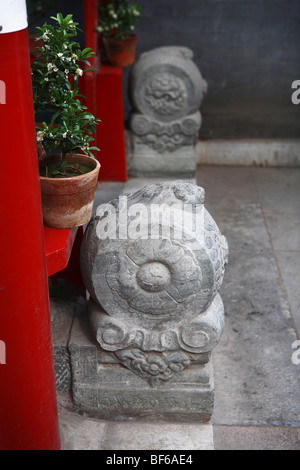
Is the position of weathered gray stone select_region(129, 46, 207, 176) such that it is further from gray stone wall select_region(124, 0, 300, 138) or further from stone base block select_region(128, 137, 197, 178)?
gray stone wall select_region(124, 0, 300, 138)

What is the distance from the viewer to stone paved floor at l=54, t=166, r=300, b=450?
3332 millimetres

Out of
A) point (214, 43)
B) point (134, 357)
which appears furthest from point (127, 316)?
point (214, 43)

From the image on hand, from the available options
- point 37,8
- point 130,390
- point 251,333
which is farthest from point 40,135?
point 37,8

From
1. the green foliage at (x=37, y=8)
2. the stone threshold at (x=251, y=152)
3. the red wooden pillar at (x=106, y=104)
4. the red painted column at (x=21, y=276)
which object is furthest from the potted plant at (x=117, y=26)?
the red painted column at (x=21, y=276)

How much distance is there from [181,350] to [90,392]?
0.58 metres

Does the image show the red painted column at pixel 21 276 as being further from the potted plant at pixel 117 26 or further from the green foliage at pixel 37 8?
the potted plant at pixel 117 26

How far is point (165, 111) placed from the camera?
19.6 feet

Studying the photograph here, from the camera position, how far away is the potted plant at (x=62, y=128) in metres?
2.94

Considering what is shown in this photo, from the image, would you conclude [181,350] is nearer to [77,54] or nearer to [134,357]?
[134,357]

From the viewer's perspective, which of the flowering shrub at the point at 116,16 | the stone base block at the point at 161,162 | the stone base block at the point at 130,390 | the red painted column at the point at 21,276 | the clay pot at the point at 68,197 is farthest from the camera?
the stone base block at the point at 161,162

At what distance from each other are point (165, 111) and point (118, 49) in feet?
2.45

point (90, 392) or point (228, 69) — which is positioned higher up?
point (228, 69)
